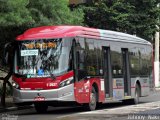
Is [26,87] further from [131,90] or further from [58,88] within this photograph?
[131,90]

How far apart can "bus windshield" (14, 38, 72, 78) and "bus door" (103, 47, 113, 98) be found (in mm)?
3196

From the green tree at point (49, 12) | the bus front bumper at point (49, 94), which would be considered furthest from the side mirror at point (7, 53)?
the green tree at point (49, 12)

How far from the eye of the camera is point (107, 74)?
71.5 feet

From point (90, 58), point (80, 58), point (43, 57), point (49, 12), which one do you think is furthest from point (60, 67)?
point (49, 12)

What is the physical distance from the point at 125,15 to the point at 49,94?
626 inches

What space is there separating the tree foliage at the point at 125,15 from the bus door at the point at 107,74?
11.8 metres

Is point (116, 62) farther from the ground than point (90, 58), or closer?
closer

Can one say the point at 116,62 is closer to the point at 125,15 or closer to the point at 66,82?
the point at 66,82

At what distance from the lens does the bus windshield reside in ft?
61.7

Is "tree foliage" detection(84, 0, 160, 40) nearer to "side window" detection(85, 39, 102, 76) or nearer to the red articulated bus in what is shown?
the red articulated bus

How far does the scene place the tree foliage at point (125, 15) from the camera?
111 ft

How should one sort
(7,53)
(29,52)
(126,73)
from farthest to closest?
(126,73) < (7,53) < (29,52)

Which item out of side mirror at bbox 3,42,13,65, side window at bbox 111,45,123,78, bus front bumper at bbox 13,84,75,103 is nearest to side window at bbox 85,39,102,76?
side window at bbox 111,45,123,78

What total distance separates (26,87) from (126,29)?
16950 mm
